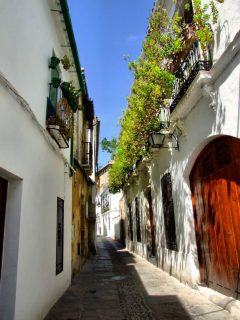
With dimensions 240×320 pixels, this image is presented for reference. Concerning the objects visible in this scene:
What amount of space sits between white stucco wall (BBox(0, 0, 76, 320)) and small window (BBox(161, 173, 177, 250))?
3.41 metres

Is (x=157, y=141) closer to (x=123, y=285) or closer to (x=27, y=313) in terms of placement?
(x=123, y=285)

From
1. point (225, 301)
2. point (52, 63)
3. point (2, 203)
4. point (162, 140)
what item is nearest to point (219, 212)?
point (225, 301)

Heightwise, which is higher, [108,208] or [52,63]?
[52,63]

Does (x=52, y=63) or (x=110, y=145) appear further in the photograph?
(x=110, y=145)

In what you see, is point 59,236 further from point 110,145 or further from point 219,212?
point 110,145

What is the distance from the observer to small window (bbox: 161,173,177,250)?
337 inches

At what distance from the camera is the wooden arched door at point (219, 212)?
5.23 meters

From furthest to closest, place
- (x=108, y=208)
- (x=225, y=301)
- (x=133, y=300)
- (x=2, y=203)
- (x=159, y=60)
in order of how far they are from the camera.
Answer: (x=108, y=208) → (x=159, y=60) → (x=133, y=300) → (x=225, y=301) → (x=2, y=203)

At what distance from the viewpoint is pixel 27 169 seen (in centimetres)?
459

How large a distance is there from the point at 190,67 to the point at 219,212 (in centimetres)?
301

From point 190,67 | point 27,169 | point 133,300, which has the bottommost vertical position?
A: point 133,300

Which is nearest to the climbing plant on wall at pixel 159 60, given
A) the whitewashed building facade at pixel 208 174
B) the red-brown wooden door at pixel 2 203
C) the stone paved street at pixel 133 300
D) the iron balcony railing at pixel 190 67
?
the iron balcony railing at pixel 190 67

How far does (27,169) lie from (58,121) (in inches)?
74.7

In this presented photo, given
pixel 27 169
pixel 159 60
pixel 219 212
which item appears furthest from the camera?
pixel 159 60
